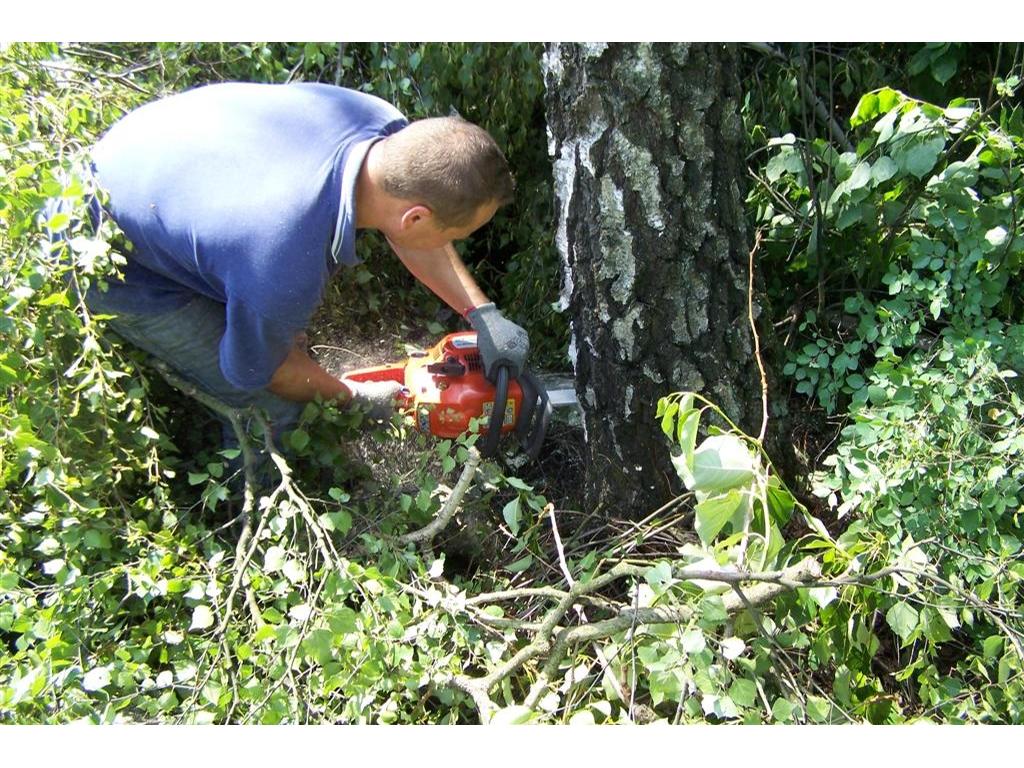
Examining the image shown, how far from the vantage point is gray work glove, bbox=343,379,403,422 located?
8.50 feet

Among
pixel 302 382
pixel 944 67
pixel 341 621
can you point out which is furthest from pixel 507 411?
pixel 944 67

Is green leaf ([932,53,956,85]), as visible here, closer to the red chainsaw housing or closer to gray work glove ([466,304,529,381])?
gray work glove ([466,304,529,381])

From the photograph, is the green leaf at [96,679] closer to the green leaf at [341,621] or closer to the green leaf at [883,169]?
the green leaf at [341,621]

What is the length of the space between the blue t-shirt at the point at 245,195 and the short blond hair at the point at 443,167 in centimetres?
9


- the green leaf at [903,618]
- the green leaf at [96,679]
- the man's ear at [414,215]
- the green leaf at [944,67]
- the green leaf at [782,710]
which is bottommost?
the green leaf at [96,679]

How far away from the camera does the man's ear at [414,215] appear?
6.79ft

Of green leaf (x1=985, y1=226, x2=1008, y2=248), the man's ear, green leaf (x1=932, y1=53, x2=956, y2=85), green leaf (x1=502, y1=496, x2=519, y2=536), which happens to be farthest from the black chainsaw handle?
green leaf (x1=932, y1=53, x2=956, y2=85)

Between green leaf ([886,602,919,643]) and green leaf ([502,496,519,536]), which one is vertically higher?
green leaf ([886,602,919,643])

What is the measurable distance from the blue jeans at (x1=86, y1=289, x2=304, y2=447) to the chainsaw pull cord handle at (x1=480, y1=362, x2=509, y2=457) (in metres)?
0.56

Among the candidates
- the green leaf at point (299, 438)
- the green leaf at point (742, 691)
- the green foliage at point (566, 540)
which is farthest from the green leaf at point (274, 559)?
the green leaf at point (742, 691)

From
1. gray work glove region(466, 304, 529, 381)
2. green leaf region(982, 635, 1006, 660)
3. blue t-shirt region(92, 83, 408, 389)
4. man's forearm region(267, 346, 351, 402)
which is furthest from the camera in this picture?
gray work glove region(466, 304, 529, 381)

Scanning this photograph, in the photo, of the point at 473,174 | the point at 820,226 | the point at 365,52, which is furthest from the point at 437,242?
the point at 365,52

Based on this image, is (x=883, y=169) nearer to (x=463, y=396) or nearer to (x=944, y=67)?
(x=944, y=67)

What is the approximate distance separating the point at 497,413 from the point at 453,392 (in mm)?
161
